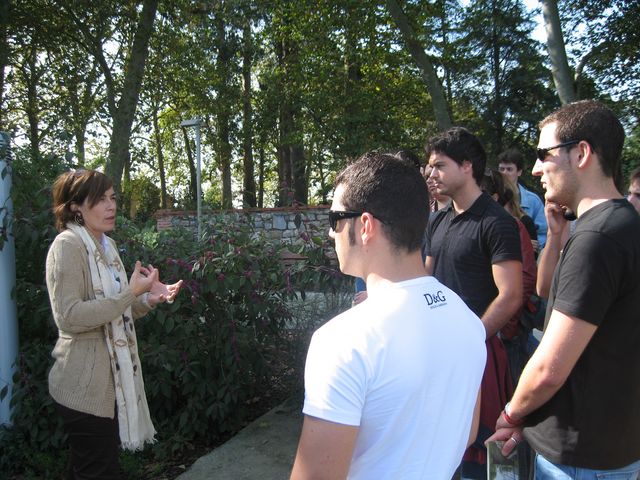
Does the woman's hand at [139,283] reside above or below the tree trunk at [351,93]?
below

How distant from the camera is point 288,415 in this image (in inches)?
160

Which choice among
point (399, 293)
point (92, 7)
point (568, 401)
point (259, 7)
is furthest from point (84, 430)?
point (259, 7)

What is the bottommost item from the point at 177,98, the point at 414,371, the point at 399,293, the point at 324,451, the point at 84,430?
the point at 84,430

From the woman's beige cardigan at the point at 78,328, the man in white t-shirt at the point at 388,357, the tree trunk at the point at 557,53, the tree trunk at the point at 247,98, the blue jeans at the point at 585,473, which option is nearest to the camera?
the man in white t-shirt at the point at 388,357

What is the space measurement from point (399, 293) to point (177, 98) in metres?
20.2

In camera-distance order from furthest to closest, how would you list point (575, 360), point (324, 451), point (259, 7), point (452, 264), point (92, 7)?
point (259, 7)
point (92, 7)
point (452, 264)
point (575, 360)
point (324, 451)

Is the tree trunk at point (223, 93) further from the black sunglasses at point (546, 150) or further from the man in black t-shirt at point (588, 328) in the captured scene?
the man in black t-shirt at point (588, 328)

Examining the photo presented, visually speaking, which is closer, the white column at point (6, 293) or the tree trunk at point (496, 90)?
the white column at point (6, 293)

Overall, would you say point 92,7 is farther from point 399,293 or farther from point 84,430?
point 399,293

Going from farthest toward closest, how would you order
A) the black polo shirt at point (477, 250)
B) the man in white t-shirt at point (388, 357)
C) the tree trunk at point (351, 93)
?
1. the tree trunk at point (351, 93)
2. the black polo shirt at point (477, 250)
3. the man in white t-shirt at point (388, 357)

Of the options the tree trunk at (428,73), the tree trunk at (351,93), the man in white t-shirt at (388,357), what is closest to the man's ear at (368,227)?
the man in white t-shirt at (388,357)

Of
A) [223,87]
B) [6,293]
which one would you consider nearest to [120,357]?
[6,293]

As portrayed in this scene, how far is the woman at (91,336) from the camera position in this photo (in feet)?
8.05

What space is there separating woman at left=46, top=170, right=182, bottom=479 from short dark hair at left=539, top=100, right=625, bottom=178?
193 centimetres
